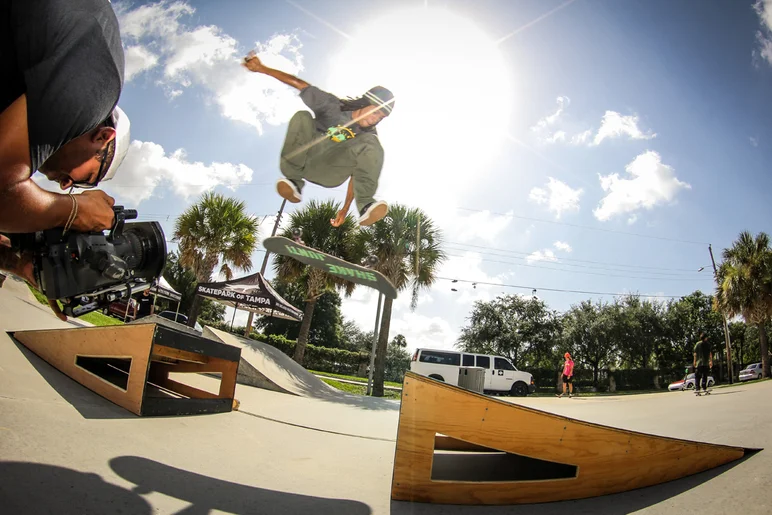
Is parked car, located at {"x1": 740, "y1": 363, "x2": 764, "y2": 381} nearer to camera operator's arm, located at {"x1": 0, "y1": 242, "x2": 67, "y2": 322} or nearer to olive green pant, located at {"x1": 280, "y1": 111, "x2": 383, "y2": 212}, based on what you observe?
olive green pant, located at {"x1": 280, "y1": 111, "x2": 383, "y2": 212}

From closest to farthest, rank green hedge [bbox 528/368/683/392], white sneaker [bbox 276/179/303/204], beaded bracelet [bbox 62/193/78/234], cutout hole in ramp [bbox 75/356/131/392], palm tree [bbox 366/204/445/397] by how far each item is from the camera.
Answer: beaded bracelet [bbox 62/193/78/234] < white sneaker [bbox 276/179/303/204] < cutout hole in ramp [bbox 75/356/131/392] < palm tree [bbox 366/204/445/397] < green hedge [bbox 528/368/683/392]

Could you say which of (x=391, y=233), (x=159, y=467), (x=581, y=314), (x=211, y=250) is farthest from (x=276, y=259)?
(x=581, y=314)

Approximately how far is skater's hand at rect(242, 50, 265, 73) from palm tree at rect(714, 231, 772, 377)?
23.3 m

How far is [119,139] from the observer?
1494 mm

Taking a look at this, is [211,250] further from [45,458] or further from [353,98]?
[45,458]

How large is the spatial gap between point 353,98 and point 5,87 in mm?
2215

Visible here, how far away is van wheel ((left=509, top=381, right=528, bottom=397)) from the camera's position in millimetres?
16922

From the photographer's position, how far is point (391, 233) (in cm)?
827

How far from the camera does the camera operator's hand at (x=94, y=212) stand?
A: 1260mm

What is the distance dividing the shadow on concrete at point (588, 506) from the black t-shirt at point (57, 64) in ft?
6.11

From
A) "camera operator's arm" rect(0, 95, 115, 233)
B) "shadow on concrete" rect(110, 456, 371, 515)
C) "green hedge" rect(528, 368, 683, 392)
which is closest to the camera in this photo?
"camera operator's arm" rect(0, 95, 115, 233)

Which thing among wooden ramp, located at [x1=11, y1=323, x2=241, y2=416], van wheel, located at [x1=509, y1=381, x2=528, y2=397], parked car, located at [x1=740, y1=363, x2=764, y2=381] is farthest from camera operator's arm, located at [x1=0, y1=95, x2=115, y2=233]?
parked car, located at [x1=740, y1=363, x2=764, y2=381]

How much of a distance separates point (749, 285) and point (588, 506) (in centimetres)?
2237

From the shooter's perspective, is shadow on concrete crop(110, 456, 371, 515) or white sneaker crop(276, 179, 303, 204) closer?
shadow on concrete crop(110, 456, 371, 515)
